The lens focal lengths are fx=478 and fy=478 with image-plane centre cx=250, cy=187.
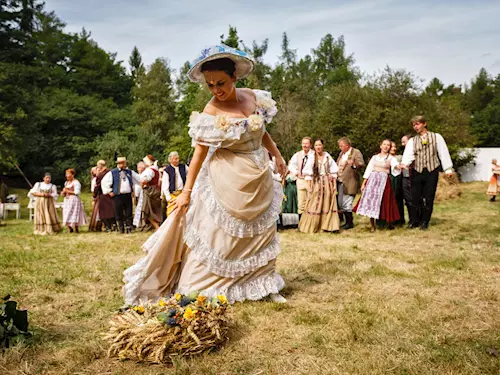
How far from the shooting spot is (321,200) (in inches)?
399

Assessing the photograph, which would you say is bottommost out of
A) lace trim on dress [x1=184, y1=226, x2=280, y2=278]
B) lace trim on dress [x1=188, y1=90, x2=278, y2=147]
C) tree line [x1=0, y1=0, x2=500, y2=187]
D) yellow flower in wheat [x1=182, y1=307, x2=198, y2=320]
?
yellow flower in wheat [x1=182, y1=307, x2=198, y2=320]

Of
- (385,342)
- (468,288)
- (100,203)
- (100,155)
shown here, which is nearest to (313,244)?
(468,288)

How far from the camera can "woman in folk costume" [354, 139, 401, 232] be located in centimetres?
975

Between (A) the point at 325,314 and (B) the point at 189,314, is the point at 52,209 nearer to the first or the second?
(A) the point at 325,314

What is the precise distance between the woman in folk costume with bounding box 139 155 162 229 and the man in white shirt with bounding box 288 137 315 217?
341 cm

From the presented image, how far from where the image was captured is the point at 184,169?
10898mm

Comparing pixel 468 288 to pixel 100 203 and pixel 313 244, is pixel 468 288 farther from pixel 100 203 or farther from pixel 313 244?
pixel 100 203

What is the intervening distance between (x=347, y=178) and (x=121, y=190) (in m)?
5.48

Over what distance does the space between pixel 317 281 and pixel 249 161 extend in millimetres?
1757

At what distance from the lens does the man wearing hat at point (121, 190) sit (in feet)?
38.6

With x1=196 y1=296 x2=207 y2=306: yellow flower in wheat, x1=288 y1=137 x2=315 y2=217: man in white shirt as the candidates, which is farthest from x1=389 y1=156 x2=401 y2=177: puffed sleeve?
x1=196 y1=296 x2=207 y2=306: yellow flower in wheat

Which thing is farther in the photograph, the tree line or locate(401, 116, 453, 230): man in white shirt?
the tree line

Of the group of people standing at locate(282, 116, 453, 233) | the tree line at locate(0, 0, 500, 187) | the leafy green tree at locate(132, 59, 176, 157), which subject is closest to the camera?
the group of people standing at locate(282, 116, 453, 233)

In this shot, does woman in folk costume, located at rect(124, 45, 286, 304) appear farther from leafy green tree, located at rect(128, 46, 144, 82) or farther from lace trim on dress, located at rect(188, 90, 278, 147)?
leafy green tree, located at rect(128, 46, 144, 82)
